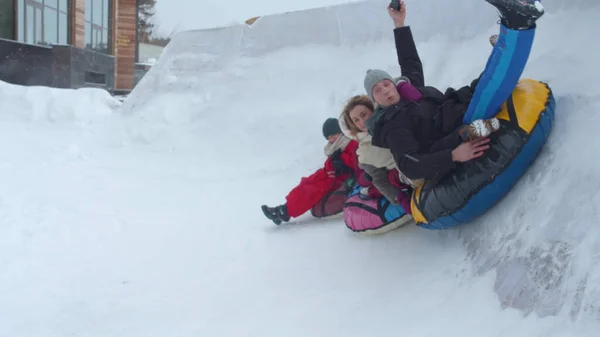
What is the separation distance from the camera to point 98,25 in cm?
1759

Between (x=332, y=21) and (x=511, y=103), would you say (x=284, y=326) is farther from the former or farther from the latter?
(x=332, y=21)

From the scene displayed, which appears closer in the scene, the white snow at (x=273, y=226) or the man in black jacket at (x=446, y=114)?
the white snow at (x=273, y=226)

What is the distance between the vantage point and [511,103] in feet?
8.07

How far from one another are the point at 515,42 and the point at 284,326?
5.56 feet

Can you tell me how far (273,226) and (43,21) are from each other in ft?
43.4

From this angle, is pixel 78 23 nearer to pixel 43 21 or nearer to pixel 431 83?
pixel 43 21

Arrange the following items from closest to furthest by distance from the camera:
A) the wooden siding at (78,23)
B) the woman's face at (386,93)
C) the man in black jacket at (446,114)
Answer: the man in black jacket at (446,114), the woman's face at (386,93), the wooden siding at (78,23)

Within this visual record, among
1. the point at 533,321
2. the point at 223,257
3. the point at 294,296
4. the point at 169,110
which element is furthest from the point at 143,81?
the point at 533,321

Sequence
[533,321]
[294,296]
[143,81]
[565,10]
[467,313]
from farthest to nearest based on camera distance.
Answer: [143,81]
[565,10]
[294,296]
[467,313]
[533,321]

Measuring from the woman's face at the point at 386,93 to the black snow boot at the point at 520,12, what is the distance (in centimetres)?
68

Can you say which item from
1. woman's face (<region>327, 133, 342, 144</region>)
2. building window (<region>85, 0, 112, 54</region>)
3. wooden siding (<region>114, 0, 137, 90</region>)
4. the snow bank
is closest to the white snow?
the snow bank

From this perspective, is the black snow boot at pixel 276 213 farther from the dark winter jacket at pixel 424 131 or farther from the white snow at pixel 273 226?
the dark winter jacket at pixel 424 131

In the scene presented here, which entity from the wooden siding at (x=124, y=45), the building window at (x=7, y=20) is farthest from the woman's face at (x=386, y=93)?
the wooden siding at (x=124, y=45)

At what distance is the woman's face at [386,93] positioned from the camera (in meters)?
2.76
